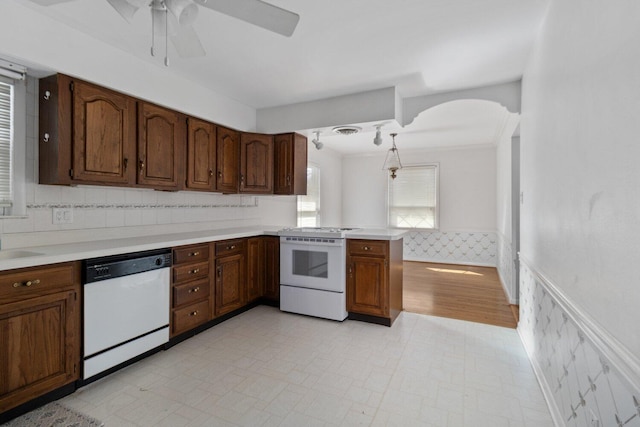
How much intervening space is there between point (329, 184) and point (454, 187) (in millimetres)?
2586

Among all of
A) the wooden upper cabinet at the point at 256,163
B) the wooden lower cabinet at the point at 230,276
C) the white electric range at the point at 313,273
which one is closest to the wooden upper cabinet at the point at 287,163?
the wooden upper cabinet at the point at 256,163

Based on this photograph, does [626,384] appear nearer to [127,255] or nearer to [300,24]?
[300,24]

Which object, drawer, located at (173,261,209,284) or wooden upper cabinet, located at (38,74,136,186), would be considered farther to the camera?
drawer, located at (173,261,209,284)

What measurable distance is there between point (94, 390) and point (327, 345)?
165 centimetres

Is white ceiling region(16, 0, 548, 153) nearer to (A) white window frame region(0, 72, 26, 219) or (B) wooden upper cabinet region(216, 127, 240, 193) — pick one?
(B) wooden upper cabinet region(216, 127, 240, 193)

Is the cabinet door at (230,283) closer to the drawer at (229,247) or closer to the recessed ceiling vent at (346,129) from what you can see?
the drawer at (229,247)

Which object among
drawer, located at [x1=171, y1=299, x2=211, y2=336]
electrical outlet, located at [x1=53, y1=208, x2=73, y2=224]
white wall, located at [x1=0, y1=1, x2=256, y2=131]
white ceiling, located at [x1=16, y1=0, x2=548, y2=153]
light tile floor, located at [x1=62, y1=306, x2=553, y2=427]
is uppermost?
white ceiling, located at [x1=16, y1=0, x2=548, y2=153]

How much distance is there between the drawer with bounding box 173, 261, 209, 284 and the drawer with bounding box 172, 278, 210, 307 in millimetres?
46

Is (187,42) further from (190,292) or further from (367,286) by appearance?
(367,286)

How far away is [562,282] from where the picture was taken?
5.33ft

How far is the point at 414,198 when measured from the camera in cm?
671

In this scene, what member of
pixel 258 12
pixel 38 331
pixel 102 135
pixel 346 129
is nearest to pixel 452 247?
pixel 346 129

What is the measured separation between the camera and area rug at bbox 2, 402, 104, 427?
1.66 metres

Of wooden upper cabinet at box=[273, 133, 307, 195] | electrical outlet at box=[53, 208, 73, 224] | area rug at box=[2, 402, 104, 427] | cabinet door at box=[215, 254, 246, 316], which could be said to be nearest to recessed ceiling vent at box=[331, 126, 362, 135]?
wooden upper cabinet at box=[273, 133, 307, 195]
